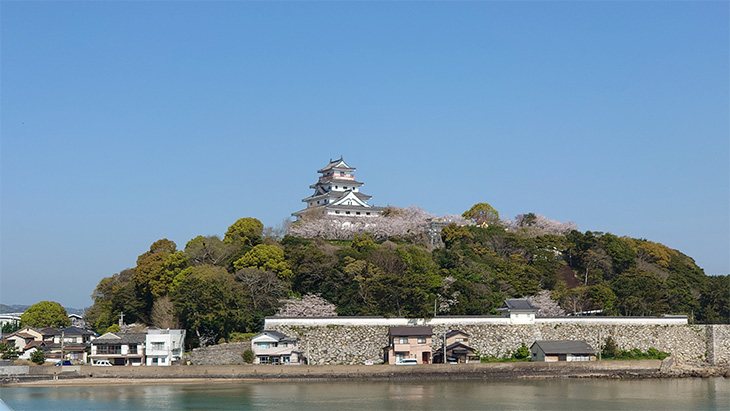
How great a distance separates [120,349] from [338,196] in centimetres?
2468

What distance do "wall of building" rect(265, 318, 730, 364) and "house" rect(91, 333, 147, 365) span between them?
5.12m

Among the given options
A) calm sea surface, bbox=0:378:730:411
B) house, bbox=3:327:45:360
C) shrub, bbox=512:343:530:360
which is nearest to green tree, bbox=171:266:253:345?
calm sea surface, bbox=0:378:730:411

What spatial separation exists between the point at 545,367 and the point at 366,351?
7257 mm

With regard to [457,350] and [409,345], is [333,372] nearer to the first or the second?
[409,345]

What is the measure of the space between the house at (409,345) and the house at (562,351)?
467 cm

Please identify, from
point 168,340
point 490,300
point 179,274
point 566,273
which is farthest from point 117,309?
point 566,273

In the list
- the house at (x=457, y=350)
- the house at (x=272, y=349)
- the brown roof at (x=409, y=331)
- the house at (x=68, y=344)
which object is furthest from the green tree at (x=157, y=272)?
the house at (x=457, y=350)

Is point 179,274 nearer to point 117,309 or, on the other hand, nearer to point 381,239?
point 117,309

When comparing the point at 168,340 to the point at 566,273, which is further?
the point at 566,273

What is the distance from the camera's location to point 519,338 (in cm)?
3145

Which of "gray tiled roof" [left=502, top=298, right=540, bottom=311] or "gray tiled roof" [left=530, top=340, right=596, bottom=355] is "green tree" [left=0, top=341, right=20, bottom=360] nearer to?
"gray tiled roof" [left=502, top=298, right=540, bottom=311]

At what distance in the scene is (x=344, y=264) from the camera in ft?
109

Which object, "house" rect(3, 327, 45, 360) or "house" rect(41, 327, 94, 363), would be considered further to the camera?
"house" rect(3, 327, 45, 360)

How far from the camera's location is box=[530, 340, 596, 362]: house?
29.9 metres
